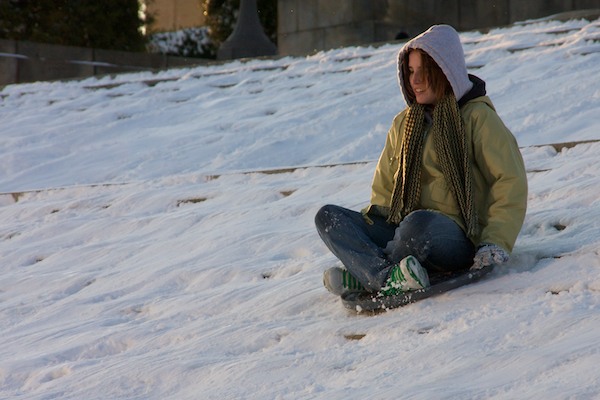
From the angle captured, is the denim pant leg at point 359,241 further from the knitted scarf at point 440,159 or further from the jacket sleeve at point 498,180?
the jacket sleeve at point 498,180

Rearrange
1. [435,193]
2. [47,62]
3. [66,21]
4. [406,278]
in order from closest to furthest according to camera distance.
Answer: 1. [406,278]
2. [435,193]
3. [47,62]
4. [66,21]

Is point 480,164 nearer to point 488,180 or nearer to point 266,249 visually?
point 488,180

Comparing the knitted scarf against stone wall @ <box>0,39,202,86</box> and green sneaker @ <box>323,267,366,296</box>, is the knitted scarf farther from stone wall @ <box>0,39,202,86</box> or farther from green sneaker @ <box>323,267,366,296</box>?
stone wall @ <box>0,39,202,86</box>

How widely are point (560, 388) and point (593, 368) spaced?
13 cm

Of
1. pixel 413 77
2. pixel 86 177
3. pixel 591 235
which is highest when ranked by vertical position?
pixel 413 77

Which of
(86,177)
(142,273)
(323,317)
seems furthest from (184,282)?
(86,177)

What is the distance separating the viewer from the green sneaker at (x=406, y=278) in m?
3.46

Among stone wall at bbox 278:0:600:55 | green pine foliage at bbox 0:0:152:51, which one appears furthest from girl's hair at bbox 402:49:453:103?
green pine foliage at bbox 0:0:152:51

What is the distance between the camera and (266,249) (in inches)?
188

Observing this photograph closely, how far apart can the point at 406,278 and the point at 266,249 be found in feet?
4.57

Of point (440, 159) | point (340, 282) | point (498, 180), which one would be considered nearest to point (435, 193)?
point (440, 159)

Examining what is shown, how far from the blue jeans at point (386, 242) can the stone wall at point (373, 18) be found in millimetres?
9259

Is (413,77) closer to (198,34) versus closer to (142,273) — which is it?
(142,273)

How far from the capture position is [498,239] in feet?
11.6
